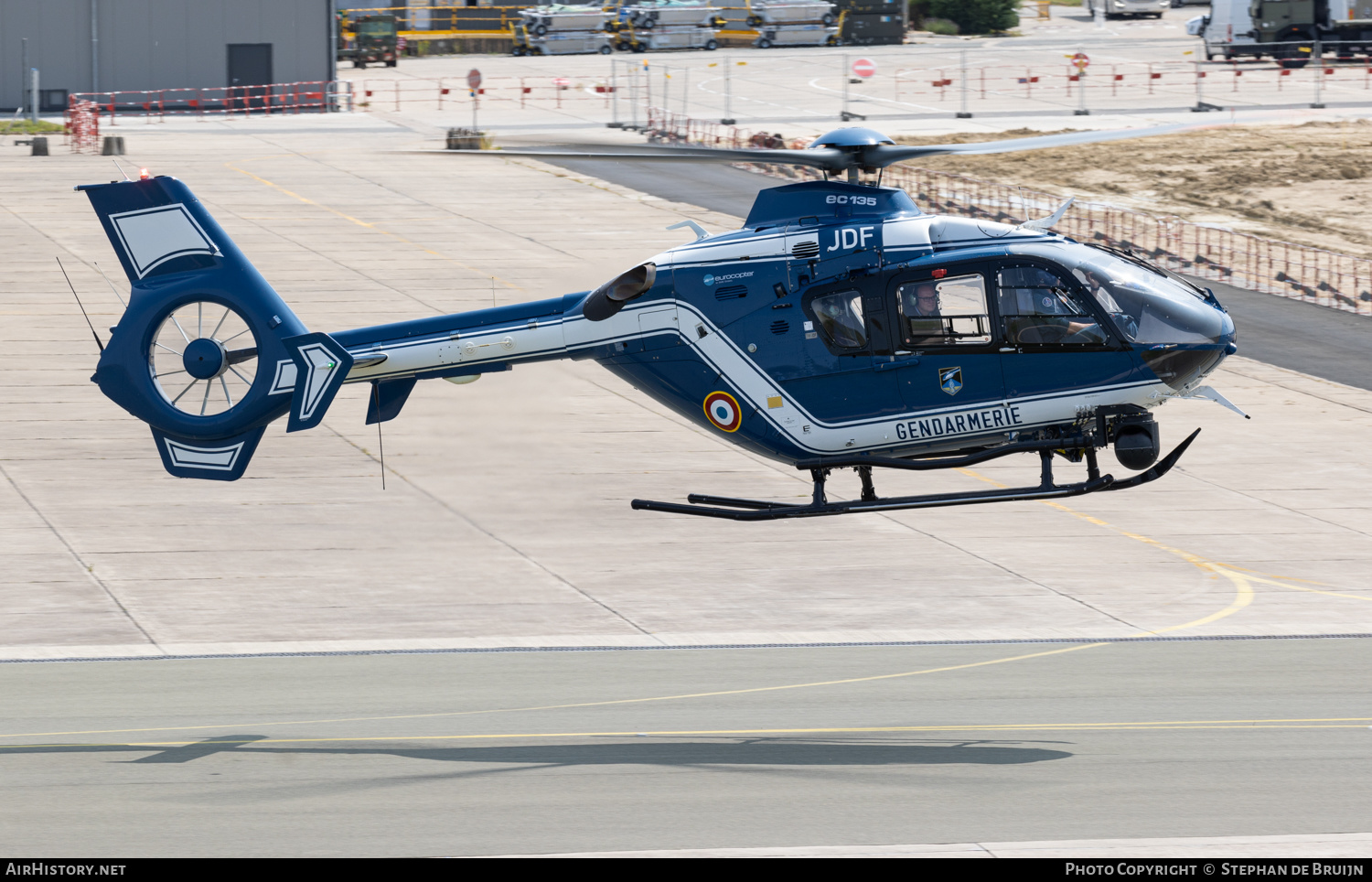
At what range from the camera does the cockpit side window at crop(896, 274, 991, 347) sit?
1780cm

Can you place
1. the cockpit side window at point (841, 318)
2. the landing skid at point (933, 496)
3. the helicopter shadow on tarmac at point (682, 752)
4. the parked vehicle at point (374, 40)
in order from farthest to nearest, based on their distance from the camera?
1. the parked vehicle at point (374, 40)
2. the helicopter shadow on tarmac at point (682, 752)
3. the cockpit side window at point (841, 318)
4. the landing skid at point (933, 496)

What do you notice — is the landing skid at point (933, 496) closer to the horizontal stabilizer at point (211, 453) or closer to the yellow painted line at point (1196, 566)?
the horizontal stabilizer at point (211, 453)

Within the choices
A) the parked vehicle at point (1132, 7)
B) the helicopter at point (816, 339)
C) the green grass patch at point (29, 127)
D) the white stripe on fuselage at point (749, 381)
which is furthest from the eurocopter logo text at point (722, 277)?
the parked vehicle at point (1132, 7)

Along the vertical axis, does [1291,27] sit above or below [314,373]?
above

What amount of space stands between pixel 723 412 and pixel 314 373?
15.0ft

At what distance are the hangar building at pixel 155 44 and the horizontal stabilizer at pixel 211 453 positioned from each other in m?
59.9

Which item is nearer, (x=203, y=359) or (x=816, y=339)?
(x=816, y=339)

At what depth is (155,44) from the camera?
7425 centimetres

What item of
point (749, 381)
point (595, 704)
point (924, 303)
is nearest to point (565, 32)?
point (595, 704)

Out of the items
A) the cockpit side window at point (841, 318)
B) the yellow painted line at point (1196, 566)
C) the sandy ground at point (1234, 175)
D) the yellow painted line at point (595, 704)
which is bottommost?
the yellow painted line at point (595, 704)

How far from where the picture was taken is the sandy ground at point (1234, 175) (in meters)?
54.4

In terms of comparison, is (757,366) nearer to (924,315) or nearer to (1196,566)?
(924,315)

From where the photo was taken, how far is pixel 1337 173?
59.5 m
